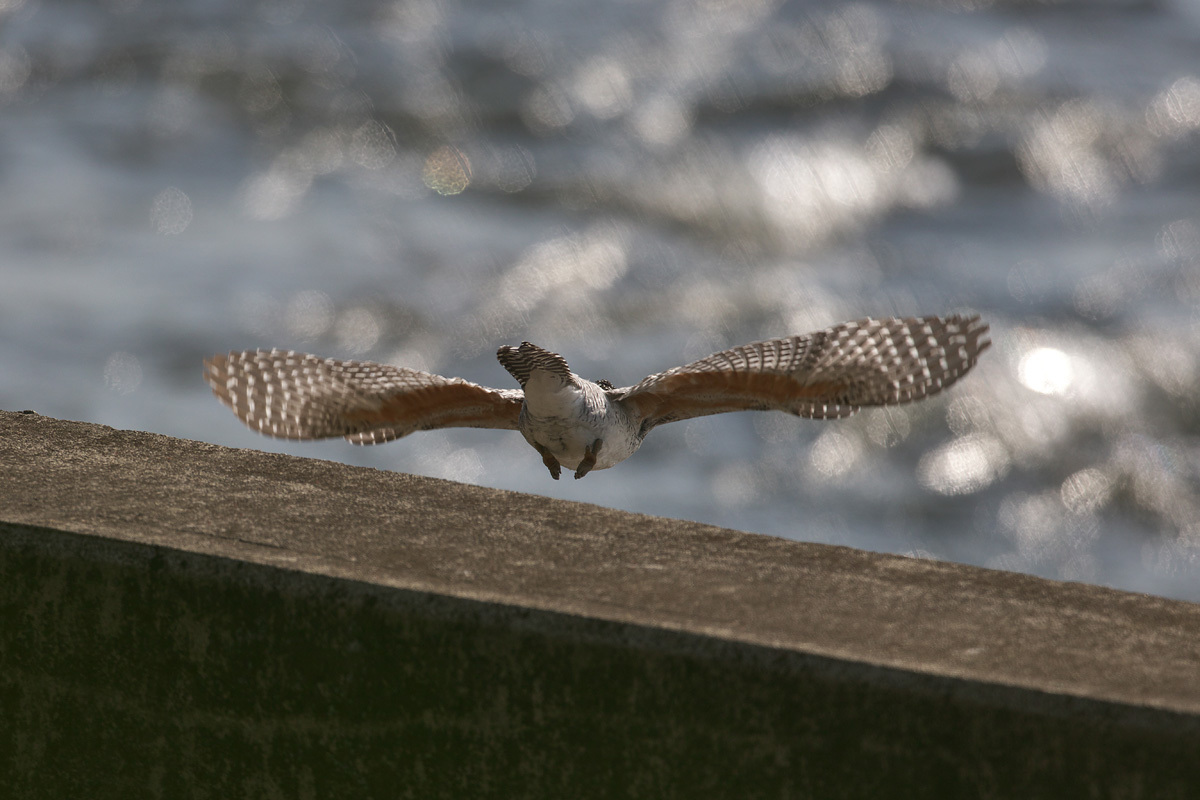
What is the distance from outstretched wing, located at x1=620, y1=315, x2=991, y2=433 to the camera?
132 inches

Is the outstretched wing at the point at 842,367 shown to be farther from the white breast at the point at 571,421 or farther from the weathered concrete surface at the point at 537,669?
the weathered concrete surface at the point at 537,669

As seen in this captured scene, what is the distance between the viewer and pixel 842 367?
3.46 metres

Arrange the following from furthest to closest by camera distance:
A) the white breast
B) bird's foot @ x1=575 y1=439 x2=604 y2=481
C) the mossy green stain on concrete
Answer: bird's foot @ x1=575 y1=439 x2=604 y2=481 → the white breast → the mossy green stain on concrete

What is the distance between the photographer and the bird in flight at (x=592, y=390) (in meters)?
3.37

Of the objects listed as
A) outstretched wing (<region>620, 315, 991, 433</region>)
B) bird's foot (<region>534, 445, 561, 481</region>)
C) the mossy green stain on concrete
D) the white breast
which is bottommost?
the mossy green stain on concrete

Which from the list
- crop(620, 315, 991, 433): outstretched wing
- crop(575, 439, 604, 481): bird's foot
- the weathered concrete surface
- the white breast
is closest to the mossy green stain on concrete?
the weathered concrete surface

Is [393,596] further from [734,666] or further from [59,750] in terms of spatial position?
[59,750]

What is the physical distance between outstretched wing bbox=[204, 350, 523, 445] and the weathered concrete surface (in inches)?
21.7

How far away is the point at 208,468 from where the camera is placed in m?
3.63

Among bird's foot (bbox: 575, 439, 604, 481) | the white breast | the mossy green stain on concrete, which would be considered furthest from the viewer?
bird's foot (bbox: 575, 439, 604, 481)

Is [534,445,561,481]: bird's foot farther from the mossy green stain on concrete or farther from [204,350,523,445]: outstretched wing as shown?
the mossy green stain on concrete

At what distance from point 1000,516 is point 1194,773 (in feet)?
98.4

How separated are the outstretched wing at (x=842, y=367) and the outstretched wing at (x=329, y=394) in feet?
2.22

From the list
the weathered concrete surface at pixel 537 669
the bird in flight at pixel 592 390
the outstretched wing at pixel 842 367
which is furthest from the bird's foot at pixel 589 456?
the weathered concrete surface at pixel 537 669
